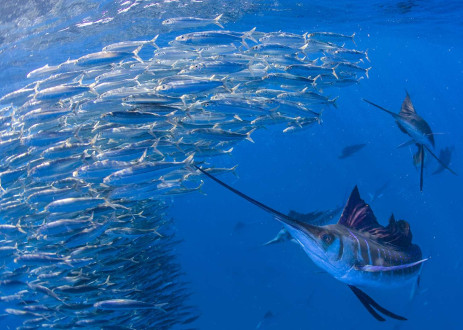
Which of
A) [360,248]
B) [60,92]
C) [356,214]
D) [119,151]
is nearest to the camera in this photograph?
[360,248]

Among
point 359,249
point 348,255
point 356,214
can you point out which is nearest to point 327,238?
point 348,255

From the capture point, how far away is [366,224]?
270cm

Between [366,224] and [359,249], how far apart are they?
78cm

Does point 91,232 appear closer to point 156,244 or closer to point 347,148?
point 156,244

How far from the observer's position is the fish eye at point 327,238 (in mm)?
1719

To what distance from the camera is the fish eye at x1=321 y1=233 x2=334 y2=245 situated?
1719mm

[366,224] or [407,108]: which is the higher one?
[366,224]

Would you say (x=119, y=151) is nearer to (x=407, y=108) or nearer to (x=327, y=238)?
(x=327, y=238)

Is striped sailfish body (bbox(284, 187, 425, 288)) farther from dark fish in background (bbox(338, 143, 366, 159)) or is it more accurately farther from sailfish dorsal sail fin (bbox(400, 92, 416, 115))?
dark fish in background (bbox(338, 143, 366, 159))

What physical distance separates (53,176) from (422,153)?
229 inches

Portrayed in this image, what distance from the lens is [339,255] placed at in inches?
72.4

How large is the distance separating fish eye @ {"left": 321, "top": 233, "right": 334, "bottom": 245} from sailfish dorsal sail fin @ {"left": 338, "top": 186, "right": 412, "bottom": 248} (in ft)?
2.90

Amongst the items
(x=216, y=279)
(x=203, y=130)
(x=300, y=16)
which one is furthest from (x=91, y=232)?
(x=216, y=279)

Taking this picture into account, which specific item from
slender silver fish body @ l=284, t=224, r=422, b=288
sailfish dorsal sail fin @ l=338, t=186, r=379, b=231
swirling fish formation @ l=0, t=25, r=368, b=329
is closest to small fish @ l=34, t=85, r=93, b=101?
swirling fish formation @ l=0, t=25, r=368, b=329
